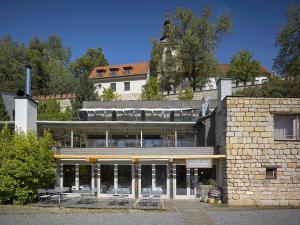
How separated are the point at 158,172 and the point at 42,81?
41801 mm

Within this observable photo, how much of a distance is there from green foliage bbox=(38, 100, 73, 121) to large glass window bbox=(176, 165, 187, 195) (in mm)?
24059

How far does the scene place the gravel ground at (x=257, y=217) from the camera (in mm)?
15523

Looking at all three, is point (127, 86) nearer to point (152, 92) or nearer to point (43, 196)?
point (152, 92)

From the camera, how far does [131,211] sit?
738 inches

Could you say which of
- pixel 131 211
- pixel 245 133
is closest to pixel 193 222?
pixel 131 211

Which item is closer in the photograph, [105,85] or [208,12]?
[208,12]

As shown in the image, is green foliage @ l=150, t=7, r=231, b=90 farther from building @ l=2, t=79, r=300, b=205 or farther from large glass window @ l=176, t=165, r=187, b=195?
large glass window @ l=176, t=165, r=187, b=195

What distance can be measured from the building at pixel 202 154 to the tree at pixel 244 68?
23.7 m

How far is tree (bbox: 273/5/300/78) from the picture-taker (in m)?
45.2

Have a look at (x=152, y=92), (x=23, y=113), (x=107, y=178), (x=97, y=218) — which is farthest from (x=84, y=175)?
(x=152, y=92)

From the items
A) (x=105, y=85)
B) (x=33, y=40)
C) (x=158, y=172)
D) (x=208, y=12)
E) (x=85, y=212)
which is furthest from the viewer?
(x=33, y=40)

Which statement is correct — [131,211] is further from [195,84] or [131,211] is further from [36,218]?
[195,84]

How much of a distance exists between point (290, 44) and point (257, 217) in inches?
1303

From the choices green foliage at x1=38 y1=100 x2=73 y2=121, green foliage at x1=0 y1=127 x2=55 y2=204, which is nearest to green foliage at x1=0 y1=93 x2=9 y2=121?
green foliage at x1=38 y1=100 x2=73 y2=121
